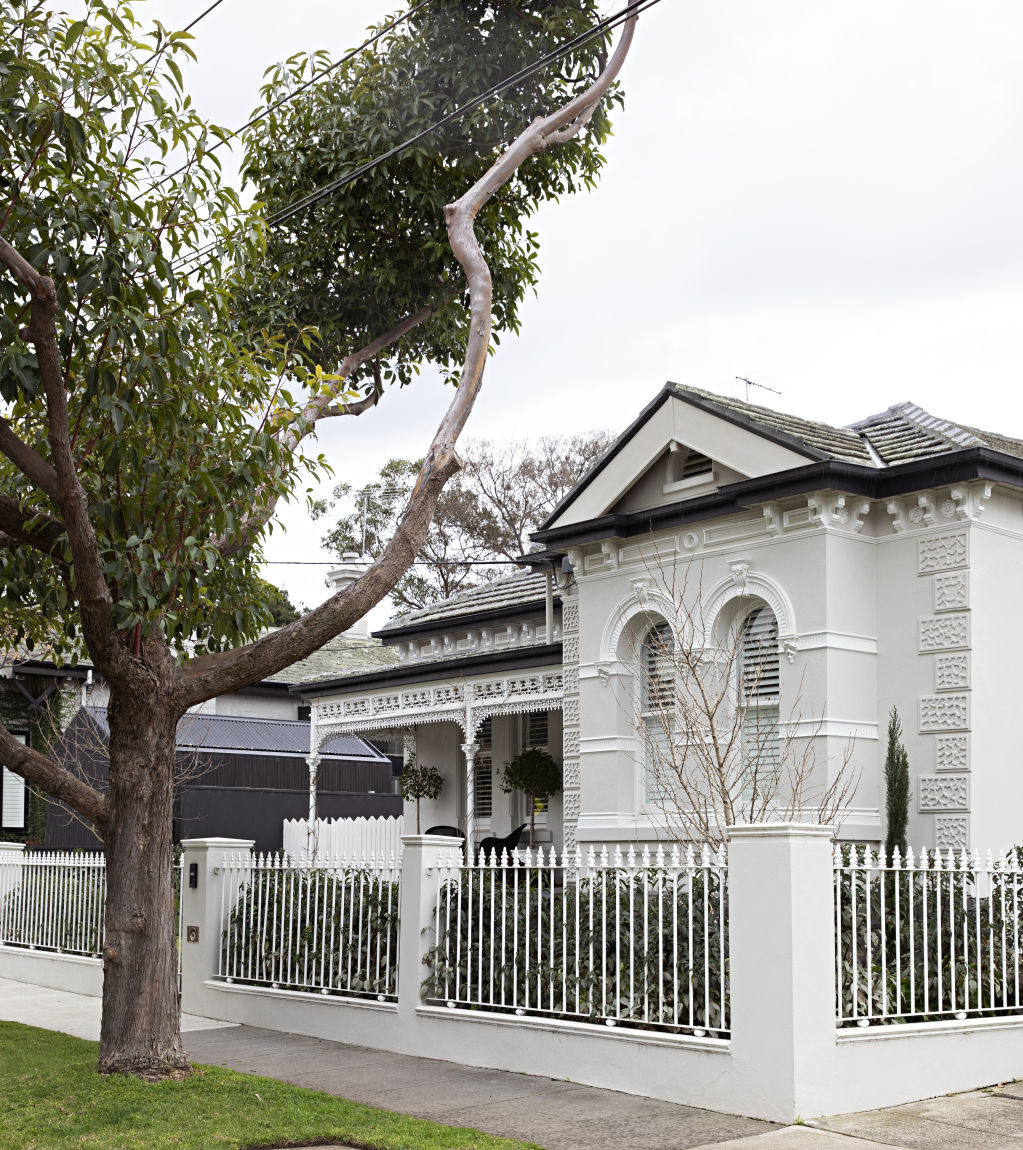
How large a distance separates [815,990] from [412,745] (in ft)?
48.4

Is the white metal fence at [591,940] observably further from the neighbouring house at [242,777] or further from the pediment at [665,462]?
the neighbouring house at [242,777]

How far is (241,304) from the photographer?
45.3 feet

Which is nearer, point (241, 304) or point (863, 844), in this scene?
point (863, 844)

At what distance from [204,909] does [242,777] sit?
10970mm

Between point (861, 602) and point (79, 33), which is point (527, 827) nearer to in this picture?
point (861, 602)

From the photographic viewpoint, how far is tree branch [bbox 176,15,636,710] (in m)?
9.95

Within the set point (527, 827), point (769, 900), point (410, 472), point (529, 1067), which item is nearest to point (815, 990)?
point (769, 900)

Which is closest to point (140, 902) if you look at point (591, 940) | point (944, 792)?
point (591, 940)

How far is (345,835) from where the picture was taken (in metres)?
21.2

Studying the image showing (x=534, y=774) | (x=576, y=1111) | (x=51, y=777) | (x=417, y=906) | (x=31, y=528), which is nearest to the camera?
(x=576, y=1111)

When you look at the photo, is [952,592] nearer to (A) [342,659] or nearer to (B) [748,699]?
(B) [748,699]

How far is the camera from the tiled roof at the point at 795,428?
13.3 meters

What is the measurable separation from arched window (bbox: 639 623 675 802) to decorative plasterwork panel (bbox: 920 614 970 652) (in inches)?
93.1

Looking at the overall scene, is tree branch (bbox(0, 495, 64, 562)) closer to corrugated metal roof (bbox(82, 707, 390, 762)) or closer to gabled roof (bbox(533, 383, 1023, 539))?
gabled roof (bbox(533, 383, 1023, 539))
